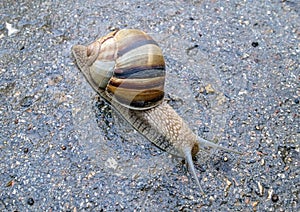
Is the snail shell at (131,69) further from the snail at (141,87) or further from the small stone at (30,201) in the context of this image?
the small stone at (30,201)

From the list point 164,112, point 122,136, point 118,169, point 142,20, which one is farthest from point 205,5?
point 118,169

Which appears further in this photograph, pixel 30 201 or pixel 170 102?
pixel 170 102

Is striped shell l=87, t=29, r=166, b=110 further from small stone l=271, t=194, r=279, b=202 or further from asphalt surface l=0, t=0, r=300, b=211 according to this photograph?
small stone l=271, t=194, r=279, b=202

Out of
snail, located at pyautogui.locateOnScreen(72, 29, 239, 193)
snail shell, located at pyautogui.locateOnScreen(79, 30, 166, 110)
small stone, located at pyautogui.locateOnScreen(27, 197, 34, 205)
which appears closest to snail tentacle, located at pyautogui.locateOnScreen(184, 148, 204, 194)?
snail, located at pyautogui.locateOnScreen(72, 29, 239, 193)

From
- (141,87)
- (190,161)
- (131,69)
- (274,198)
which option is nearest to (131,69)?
(131,69)

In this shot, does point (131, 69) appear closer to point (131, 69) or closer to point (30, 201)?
point (131, 69)

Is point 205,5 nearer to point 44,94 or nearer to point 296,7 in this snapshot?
point 296,7
